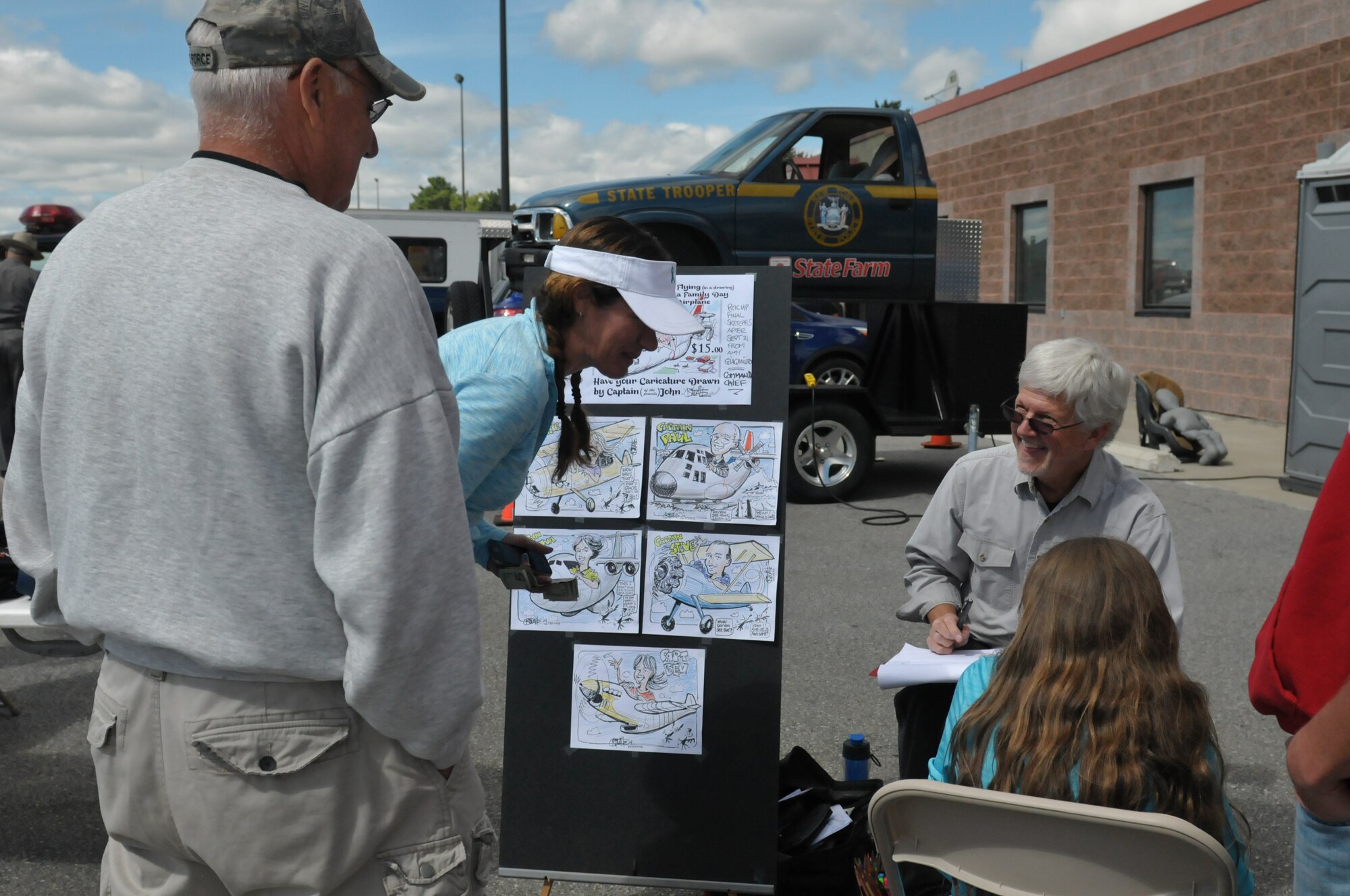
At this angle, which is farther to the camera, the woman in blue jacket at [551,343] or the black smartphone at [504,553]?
the black smartphone at [504,553]

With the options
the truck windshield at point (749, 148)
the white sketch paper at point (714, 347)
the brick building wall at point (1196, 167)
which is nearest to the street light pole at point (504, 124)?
the brick building wall at point (1196, 167)

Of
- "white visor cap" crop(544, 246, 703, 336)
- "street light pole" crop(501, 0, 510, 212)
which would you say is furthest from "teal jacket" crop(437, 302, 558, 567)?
"street light pole" crop(501, 0, 510, 212)

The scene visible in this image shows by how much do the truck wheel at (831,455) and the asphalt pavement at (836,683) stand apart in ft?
0.71

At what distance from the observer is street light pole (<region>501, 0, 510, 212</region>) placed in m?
22.1

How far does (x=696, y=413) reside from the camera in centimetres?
315

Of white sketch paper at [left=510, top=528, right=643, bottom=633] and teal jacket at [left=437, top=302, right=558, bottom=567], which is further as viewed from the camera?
white sketch paper at [left=510, top=528, right=643, bottom=633]

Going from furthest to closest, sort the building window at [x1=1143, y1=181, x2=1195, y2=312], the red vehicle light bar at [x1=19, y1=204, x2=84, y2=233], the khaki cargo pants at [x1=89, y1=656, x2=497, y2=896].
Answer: the building window at [x1=1143, y1=181, x2=1195, y2=312] < the red vehicle light bar at [x1=19, y1=204, x2=84, y2=233] < the khaki cargo pants at [x1=89, y1=656, x2=497, y2=896]

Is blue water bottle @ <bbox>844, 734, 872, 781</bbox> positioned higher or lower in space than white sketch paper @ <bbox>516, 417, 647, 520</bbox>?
lower

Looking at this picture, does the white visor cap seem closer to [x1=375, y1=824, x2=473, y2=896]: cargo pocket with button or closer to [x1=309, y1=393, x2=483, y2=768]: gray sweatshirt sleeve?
[x1=309, y1=393, x2=483, y2=768]: gray sweatshirt sleeve

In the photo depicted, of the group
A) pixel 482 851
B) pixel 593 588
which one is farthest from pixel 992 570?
pixel 482 851

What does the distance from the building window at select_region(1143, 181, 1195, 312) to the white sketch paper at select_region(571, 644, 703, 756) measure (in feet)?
44.0

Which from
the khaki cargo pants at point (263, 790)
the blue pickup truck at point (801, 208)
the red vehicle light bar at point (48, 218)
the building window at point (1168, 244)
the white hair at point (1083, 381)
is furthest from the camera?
the building window at point (1168, 244)

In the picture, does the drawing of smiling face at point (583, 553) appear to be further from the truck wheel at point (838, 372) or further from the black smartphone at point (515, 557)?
the truck wheel at point (838, 372)

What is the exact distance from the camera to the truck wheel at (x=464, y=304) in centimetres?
1202
